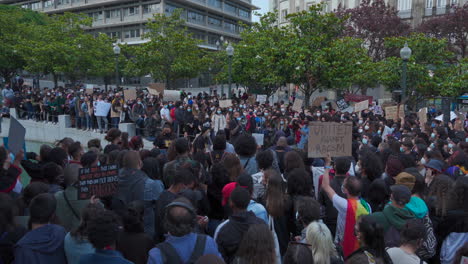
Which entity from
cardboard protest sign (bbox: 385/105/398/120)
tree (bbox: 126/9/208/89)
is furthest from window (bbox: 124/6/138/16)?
cardboard protest sign (bbox: 385/105/398/120)

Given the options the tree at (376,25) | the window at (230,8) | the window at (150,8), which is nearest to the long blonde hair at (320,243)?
the tree at (376,25)

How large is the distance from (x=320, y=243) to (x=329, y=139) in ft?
9.06

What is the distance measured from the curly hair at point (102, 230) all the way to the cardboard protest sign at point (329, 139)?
3.50 meters

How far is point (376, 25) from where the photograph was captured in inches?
1532

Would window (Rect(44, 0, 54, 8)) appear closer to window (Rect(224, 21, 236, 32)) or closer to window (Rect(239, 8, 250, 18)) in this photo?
window (Rect(224, 21, 236, 32))

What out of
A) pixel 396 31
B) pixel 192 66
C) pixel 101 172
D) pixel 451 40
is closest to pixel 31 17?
pixel 192 66

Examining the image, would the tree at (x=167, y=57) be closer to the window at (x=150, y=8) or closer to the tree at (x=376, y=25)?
the tree at (x=376, y=25)

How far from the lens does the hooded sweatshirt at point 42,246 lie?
348cm

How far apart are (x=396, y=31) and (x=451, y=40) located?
264 inches

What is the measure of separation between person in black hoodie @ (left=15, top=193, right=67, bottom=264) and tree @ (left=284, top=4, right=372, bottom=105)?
21.0 m

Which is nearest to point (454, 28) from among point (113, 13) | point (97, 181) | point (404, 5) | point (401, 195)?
point (404, 5)

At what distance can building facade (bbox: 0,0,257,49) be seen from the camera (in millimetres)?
59344

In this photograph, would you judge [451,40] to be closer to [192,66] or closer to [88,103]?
[192,66]

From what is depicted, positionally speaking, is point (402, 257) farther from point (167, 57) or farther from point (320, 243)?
point (167, 57)
